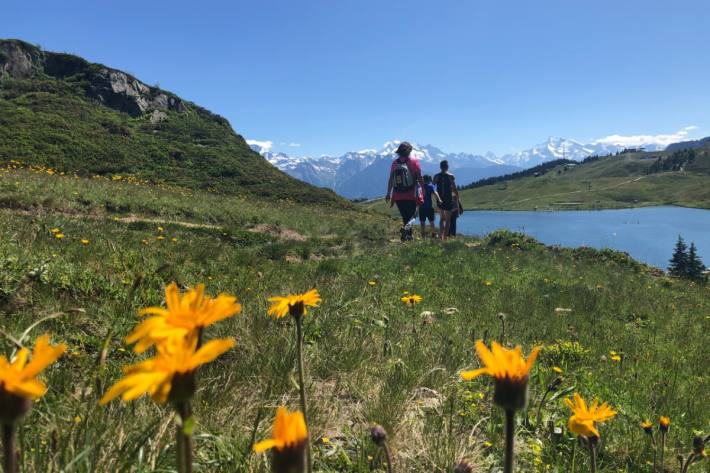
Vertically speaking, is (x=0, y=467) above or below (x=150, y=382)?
below

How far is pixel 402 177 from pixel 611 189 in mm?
171134

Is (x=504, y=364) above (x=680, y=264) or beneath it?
above

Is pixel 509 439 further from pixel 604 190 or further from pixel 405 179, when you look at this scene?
pixel 604 190

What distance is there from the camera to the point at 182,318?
949mm

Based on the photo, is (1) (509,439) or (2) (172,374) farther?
(1) (509,439)

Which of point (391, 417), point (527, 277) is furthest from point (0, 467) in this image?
point (527, 277)

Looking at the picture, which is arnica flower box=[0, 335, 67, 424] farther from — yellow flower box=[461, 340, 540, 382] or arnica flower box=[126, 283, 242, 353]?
yellow flower box=[461, 340, 540, 382]

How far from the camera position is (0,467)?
4.60 ft

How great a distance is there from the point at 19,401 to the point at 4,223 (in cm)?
742

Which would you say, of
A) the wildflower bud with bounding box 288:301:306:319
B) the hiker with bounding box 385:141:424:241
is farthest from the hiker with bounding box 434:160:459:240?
the wildflower bud with bounding box 288:301:306:319

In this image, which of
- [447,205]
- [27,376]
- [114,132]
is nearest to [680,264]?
[447,205]

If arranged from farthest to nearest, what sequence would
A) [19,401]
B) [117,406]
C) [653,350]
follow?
[653,350], [117,406], [19,401]

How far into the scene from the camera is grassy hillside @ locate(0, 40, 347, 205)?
3306 cm

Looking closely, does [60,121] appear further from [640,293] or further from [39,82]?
[640,293]
